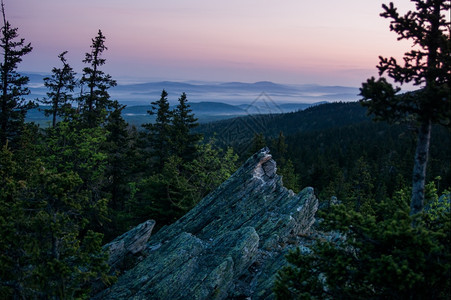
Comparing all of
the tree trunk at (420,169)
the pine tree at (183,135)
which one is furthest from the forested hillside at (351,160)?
the pine tree at (183,135)

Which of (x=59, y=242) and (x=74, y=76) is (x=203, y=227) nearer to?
(x=59, y=242)

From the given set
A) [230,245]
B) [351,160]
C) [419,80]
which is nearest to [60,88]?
[230,245]

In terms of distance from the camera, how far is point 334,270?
888 cm

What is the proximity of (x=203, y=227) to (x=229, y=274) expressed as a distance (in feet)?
24.8

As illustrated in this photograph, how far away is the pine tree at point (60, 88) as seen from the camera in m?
36.9

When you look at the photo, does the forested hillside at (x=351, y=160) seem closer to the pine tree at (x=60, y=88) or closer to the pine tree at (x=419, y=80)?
the pine tree at (x=419, y=80)

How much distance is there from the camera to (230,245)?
691 inches

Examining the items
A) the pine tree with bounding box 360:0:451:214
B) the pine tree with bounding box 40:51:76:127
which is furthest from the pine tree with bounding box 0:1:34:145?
the pine tree with bounding box 360:0:451:214

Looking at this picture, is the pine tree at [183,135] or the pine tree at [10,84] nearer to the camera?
the pine tree at [10,84]

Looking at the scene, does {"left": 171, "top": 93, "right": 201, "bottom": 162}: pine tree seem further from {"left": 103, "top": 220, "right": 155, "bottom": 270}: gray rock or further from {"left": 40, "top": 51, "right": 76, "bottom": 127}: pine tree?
{"left": 103, "top": 220, "right": 155, "bottom": 270}: gray rock

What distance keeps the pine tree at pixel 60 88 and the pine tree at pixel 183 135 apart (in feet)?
43.2

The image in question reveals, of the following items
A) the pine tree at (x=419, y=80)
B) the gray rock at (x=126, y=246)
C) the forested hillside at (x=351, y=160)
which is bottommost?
the forested hillside at (x=351, y=160)

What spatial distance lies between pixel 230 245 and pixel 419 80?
12.4 metres

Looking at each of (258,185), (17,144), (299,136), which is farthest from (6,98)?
(299,136)
